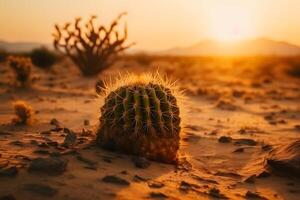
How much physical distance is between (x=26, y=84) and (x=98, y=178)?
9564mm

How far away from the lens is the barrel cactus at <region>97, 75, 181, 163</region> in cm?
538

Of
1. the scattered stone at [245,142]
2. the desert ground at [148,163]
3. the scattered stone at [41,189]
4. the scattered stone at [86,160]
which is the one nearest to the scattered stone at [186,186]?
the desert ground at [148,163]

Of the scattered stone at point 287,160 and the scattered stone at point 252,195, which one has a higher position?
the scattered stone at point 287,160

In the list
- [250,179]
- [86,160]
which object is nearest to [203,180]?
[250,179]

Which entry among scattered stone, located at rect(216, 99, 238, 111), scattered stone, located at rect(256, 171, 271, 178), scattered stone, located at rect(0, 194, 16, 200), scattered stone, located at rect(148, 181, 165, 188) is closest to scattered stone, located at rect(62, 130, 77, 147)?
scattered stone, located at rect(148, 181, 165, 188)

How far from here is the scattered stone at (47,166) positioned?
4344 mm

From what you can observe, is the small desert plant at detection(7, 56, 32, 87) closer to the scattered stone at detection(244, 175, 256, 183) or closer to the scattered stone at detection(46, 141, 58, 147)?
the scattered stone at detection(46, 141, 58, 147)

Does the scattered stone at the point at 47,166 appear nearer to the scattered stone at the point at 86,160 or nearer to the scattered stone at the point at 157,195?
the scattered stone at the point at 86,160

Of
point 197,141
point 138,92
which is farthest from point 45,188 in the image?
point 197,141

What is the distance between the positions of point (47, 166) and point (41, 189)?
454 mm

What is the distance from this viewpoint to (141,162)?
202 inches

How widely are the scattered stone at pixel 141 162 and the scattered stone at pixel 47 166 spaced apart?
97 cm

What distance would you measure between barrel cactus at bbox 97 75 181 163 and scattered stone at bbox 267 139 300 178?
1283 mm

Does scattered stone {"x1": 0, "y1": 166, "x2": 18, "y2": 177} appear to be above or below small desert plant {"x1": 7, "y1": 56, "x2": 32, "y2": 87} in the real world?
below
